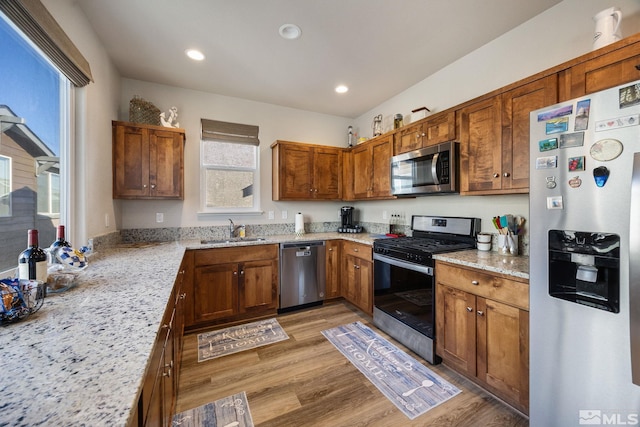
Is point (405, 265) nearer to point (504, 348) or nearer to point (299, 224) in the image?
point (504, 348)

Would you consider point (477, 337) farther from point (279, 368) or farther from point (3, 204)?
point (3, 204)

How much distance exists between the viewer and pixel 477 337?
1768 mm

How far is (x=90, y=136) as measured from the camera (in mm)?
2053

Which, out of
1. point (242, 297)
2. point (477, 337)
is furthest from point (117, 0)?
point (477, 337)

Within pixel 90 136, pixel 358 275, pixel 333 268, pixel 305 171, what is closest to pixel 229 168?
pixel 305 171

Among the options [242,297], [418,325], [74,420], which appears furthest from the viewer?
[242,297]

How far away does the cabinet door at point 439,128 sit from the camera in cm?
229

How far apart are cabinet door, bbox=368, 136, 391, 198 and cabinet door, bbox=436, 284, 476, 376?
139 centimetres

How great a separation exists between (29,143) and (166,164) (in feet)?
4.27

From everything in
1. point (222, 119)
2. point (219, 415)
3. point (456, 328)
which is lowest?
point (219, 415)

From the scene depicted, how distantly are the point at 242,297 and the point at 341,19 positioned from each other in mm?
2814

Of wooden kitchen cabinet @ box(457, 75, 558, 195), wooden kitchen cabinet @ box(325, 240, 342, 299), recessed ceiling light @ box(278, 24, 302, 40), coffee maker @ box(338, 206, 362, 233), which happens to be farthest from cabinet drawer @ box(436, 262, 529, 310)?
recessed ceiling light @ box(278, 24, 302, 40)

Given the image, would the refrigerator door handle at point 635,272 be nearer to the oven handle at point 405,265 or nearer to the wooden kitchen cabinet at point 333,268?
the oven handle at point 405,265

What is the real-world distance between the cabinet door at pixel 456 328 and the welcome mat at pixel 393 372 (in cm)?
19
